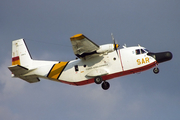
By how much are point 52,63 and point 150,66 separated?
764cm

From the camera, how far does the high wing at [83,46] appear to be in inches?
677

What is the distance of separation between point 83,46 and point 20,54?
6.43 m

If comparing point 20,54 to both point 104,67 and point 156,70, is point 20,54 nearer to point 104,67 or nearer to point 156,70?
point 104,67

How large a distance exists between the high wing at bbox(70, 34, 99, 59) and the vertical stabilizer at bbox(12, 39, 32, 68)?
503 cm

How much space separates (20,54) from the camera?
21938 mm

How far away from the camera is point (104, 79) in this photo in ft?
66.5

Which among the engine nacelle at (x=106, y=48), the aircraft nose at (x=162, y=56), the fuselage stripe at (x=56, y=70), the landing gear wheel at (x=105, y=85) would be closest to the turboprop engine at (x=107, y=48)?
the engine nacelle at (x=106, y=48)

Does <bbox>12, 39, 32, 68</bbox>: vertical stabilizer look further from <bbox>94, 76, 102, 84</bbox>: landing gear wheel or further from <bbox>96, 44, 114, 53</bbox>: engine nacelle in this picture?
<bbox>96, 44, 114, 53</bbox>: engine nacelle

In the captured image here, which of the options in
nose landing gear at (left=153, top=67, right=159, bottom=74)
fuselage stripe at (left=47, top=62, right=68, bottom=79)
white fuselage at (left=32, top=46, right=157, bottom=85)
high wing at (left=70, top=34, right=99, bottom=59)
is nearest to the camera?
high wing at (left=70, top=34, right=99, bottom=59)

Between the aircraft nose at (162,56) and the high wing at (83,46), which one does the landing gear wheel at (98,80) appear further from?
the aircraft nose at (162,56)

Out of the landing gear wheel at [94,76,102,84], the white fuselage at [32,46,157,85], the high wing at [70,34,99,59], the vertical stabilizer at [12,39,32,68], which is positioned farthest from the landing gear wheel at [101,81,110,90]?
the vertical stabilizer at [12,39,32,68]

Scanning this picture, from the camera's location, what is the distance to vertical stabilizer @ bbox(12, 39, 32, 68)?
21.8 metres

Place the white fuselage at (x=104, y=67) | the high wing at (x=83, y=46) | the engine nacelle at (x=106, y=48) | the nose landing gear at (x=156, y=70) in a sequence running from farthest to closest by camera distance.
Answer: the nose landing gear at (x=156, y=70) < the white fuselage at (x=104, y=67) < the engine nacelle at (x=106, y=48) < the high wing at (x=83, y=46)

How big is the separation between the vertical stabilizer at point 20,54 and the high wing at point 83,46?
5.03 m
